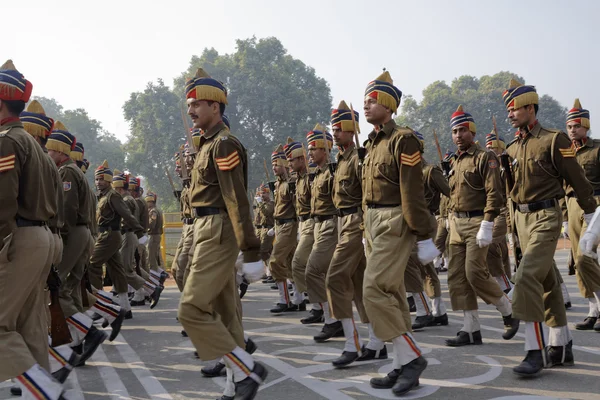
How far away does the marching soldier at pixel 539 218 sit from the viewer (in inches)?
214

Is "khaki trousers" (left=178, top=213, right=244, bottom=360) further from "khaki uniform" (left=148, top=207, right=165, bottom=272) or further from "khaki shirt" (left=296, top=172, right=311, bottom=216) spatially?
"khaki uniform" (left=148, top=207, right=165, bottom=272)

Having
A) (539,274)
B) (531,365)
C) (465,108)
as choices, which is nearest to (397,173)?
(539,274)

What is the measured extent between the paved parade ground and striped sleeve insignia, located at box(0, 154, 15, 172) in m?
2.17

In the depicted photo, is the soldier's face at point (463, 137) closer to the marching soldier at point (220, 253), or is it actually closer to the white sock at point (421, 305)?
the white sock at point (421, 305)

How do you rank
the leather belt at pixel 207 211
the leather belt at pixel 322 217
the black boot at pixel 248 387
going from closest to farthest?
1. the black boot at pixel 248 387
2. the leather belt at pixel 207 211
3. the leather belt at pixel 322 217

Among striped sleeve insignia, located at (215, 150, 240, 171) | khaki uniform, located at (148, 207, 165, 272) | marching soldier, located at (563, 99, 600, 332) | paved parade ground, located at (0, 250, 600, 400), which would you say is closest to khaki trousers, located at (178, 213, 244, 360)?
striped sleeve insignia, located at (215, 150, 240, 171)

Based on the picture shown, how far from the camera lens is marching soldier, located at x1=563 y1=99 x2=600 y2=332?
7.20m

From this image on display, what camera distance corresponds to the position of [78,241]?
6867 millimetres

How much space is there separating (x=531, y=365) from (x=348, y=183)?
269 cm

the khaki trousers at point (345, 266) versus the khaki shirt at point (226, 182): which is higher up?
the khaki shirt at point (226, 182)

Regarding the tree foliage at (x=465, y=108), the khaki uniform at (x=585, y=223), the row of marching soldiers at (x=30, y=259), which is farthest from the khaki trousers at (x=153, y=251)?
the tree foliage at (x=465, y=108)

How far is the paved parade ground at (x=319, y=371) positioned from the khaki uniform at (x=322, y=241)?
0.63 metres

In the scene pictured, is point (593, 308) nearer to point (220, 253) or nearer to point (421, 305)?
point (421, 305)

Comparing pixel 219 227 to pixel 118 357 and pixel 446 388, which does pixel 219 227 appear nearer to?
pixel 446 388
